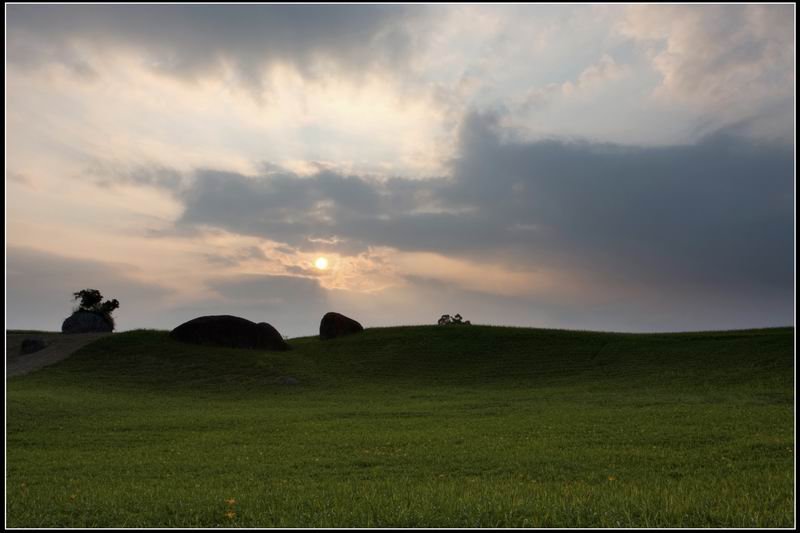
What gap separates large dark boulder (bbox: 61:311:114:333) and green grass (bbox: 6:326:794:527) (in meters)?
13.7

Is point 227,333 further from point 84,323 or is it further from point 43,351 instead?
point 84,323

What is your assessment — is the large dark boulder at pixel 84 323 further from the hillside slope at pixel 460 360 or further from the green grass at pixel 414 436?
the green grass at pixel 414 436

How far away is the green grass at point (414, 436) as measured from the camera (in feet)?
44.4

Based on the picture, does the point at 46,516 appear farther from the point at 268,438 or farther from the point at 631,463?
the point at 631,463

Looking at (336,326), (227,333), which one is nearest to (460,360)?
(336,326)

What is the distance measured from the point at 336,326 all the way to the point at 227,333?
13361 mm

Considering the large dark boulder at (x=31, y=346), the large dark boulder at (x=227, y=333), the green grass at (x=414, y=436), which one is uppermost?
the large dark boulder at (x=227, y=333)

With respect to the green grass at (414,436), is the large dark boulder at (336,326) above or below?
above

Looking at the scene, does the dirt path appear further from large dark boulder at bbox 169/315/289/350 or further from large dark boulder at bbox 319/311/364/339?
large dark boulder at bbox 319/311/364/339

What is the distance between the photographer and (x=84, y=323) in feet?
241

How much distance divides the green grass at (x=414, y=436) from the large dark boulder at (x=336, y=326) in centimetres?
1050

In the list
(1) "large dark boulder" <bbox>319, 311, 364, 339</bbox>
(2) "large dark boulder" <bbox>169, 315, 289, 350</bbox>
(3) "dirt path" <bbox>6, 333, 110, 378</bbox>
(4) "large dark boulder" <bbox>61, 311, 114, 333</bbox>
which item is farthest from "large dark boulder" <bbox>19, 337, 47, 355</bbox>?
(1) "large dark boulder" <bbox>319, 311, 364, 339</bbox>

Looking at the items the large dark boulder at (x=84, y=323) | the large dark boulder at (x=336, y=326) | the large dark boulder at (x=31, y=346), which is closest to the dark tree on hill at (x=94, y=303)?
the large dark boulder at (x=84, y=323)

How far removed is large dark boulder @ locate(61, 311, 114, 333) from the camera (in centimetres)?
7306
